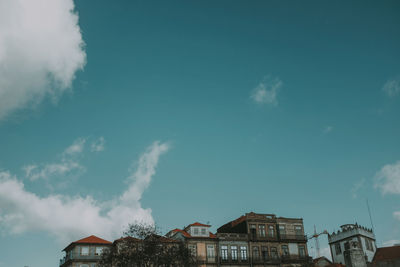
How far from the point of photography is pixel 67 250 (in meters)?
63.6

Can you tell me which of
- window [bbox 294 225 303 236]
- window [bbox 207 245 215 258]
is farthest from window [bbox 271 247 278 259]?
window [bbox 207 245 215 258]

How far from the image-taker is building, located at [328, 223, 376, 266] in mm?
80875

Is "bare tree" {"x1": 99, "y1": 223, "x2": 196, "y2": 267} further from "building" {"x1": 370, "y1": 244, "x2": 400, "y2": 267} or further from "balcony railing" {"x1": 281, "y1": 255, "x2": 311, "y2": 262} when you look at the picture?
"building" {"x1": 370, "y1": 244, "x2": 400, "y2": 267}

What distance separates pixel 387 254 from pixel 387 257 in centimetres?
81

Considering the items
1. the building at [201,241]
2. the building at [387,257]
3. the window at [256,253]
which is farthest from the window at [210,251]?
the building at [387,257]

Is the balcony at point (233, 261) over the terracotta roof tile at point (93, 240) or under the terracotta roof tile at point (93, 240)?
under

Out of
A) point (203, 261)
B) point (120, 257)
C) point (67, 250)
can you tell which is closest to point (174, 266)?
point (120, 257)

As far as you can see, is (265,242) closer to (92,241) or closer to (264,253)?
(264,253)

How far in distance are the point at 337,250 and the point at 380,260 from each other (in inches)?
385

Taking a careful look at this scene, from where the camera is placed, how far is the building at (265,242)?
A: 5972 cm

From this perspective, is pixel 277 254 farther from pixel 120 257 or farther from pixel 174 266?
pixel 120 257

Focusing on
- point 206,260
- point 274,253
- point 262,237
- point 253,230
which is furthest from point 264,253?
point 206,260

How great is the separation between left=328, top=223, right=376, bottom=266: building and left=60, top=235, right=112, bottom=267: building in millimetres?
49838

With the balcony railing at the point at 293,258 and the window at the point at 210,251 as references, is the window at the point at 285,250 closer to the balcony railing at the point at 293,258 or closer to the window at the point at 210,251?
the balcony railing at the point at 293,258
